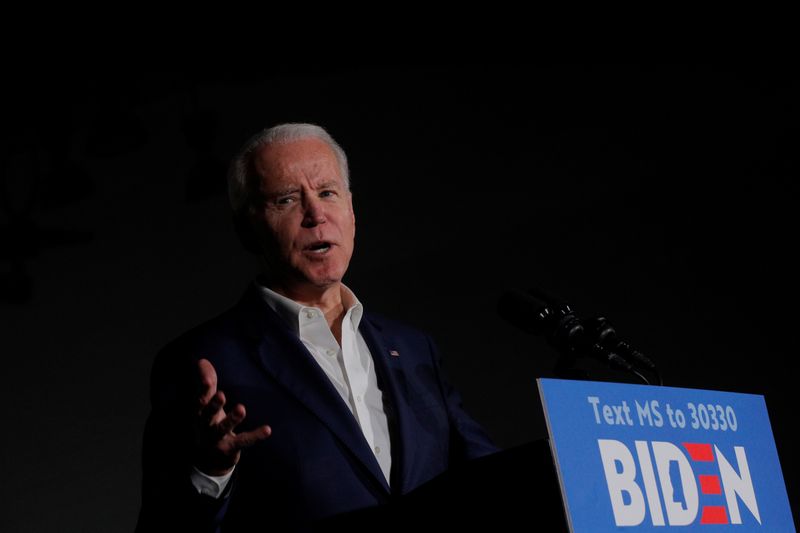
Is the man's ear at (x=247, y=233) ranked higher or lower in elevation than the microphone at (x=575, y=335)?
higher

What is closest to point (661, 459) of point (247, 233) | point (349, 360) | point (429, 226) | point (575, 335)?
point (575, 335)

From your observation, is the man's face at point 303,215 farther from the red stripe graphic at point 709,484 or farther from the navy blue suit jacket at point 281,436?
the red stripe graphic at point 709,484

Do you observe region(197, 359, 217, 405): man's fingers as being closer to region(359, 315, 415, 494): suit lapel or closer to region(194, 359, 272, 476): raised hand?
region(194, 359, 272, 476): raised hand

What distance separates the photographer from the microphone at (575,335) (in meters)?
1.87

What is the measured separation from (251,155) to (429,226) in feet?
6.68

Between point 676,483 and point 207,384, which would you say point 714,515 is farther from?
point 207,384

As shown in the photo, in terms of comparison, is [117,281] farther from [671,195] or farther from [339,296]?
[671,195]

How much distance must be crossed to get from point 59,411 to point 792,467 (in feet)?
9.31

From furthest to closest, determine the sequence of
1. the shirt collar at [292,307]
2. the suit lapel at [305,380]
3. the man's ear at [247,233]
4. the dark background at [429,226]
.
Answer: the dark background at [429,226], the man's ear at [247,233], the shirt collar at [292,307], the suit lapel at [305,380]

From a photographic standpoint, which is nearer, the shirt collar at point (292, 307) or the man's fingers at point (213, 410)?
the man's fingers at point (213, 410)

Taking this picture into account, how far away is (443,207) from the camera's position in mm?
4246

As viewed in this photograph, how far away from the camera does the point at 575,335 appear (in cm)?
187

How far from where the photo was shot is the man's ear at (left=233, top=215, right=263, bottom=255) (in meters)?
2.21

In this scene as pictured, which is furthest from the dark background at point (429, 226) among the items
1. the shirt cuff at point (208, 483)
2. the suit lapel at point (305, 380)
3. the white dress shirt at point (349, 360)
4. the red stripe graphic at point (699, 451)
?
the red stripe graphic at point (699, 451)
